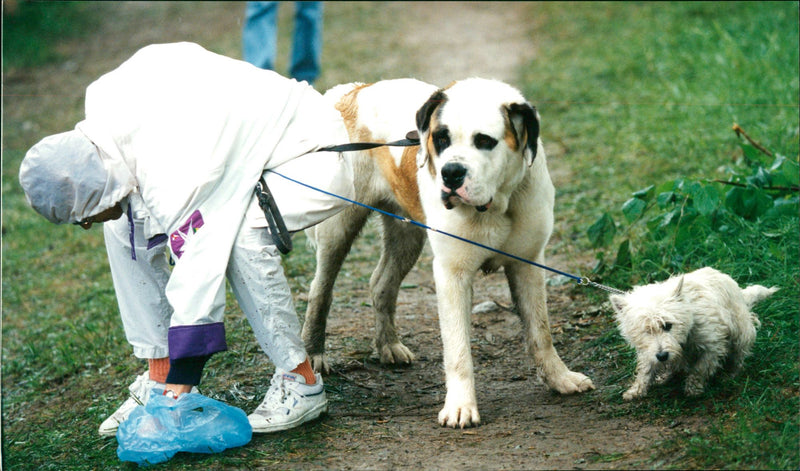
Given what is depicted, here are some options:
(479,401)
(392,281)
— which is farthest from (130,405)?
(479,401)

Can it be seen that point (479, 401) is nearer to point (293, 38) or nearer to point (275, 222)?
point (275, 222)

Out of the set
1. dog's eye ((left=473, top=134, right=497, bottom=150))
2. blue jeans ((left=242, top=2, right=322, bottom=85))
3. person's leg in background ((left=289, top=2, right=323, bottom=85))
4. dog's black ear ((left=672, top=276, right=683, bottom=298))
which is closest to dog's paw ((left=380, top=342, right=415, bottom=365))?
dog's eye ((left=473, top=134, right=497, bottom=150))

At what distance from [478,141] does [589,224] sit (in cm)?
290

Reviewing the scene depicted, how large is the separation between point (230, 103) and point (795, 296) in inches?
101

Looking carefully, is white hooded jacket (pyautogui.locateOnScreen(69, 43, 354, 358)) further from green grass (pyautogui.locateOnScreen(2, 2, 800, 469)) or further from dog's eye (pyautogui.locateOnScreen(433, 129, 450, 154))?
green grass (pyautogui.locateOnScreen(2, 2, 800, 469))

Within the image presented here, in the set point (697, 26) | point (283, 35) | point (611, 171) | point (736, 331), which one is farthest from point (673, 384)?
point (283, 35)

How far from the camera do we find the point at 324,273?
4.35m

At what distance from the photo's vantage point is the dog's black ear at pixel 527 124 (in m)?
3.37

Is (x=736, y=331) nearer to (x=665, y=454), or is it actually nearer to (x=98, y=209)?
(x=665, y=454)

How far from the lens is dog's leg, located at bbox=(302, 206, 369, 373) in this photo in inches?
169

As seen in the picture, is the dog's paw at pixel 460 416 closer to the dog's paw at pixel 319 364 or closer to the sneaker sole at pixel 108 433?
the dog's paw at pixel 319 364

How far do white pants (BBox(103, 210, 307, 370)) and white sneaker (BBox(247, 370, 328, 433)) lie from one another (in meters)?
0.10

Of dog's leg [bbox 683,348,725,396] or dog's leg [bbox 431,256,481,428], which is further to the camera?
dog's leg [bbox 431,256,481,428]

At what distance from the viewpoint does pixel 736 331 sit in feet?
10.9
